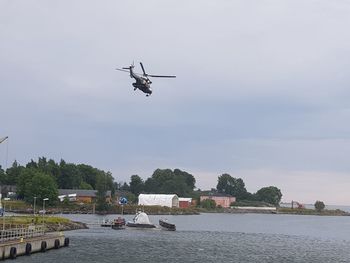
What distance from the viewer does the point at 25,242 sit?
74688mm

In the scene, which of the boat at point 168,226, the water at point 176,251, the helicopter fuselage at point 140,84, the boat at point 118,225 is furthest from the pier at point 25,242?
the boat at point 168,226

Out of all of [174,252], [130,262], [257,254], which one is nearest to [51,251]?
[130,262]

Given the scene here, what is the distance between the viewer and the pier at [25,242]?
6881 cm

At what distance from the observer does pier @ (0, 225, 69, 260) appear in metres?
68.8

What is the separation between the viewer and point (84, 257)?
7812 centimetres

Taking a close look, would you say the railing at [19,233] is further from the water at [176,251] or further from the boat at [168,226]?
the boat at [168,226]

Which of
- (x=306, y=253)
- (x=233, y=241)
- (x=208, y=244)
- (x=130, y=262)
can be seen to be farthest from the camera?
(x=233, y=241)

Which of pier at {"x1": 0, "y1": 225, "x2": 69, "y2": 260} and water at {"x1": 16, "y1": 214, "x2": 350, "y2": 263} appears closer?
pier at {"x1": 0, "y1": 225, "x2": 69, "y2": 260}

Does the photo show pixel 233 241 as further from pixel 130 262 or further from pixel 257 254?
pixel 130 262

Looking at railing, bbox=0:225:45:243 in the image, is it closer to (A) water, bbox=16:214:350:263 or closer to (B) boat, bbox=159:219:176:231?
(A) water, bbox=16:214:350:263

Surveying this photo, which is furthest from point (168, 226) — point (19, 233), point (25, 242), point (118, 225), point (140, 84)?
point (140, 84)

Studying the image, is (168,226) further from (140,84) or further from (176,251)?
(140,84)

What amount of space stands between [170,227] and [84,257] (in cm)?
6552

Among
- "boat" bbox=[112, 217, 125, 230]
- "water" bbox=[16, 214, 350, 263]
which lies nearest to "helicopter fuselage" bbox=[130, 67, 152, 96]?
"water" bbox=[16, 214, 350, 263]
